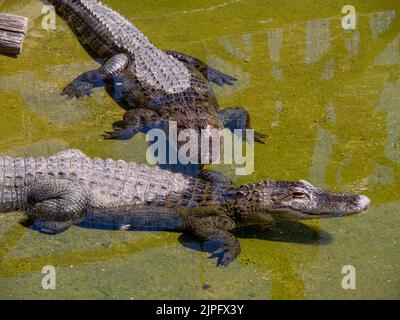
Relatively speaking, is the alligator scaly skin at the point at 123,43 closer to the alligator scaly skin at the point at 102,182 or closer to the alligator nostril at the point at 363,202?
the alligator scaly skin at the point at 102,182

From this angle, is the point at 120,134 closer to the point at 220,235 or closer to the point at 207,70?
the point at 207,70

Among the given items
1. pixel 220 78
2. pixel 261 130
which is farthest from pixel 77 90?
pixel 261 130

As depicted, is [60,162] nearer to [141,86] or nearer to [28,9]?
[141,86]

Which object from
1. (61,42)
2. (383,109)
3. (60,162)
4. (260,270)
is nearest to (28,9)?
(61,42)

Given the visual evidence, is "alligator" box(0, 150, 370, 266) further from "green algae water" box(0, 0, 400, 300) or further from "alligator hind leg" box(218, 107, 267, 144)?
"alligator hind leg" box(218, 107, 267, 144)

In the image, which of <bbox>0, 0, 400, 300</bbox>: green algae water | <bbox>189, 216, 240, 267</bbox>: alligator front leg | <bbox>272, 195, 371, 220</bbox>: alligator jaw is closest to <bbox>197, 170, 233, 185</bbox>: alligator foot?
<bbox>0, 0, 400, 300</bbox>: green algae water

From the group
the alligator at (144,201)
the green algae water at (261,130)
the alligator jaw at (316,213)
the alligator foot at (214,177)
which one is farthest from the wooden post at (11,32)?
the alligator jaw at (316,213)
